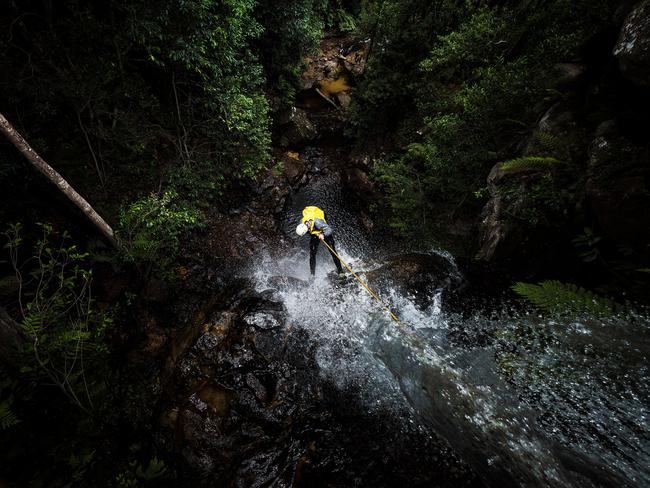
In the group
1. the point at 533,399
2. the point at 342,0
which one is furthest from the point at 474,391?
the point at 342,0

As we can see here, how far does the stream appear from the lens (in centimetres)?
280

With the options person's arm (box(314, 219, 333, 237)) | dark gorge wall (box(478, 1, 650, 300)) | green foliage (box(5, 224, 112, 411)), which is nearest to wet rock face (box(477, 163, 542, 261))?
dark gorge wall (box(478, 1, 650, 300))

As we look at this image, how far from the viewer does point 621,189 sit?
3354mm

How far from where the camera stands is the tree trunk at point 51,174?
152 inches

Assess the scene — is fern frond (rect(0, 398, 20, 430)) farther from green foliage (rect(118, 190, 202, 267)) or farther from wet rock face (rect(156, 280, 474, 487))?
green foliage (rect(118, 190, 202, 267))

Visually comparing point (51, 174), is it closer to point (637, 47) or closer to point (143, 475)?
point (143, 475)

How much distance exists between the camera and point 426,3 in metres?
8.64

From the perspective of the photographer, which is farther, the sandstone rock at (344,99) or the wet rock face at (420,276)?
the sandstone rock at (344,99)

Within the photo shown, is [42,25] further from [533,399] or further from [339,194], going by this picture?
[533,399]

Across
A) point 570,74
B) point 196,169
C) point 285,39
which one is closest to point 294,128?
point 285,39

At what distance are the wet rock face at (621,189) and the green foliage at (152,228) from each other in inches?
292

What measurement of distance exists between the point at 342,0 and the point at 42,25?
1678 cm

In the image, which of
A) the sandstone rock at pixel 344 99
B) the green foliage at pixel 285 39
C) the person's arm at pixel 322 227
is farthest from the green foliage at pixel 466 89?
the green foliage at pixel 285 39

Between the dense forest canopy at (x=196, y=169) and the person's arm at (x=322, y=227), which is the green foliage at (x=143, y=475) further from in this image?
the person's arm at (x=322, y=227)
